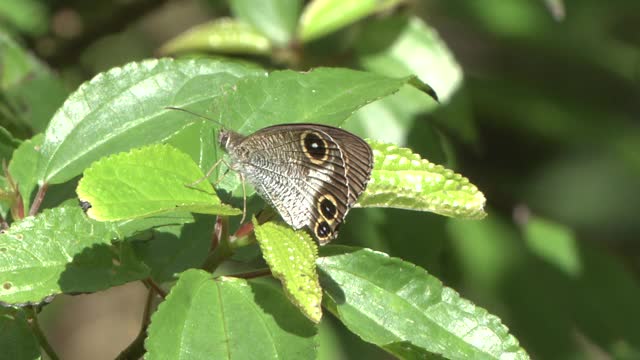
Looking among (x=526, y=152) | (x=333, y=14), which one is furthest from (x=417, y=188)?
(x=526, y=152)

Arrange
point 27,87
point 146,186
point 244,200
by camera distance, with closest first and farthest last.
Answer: point 146,186
point 244,200
point 27,87

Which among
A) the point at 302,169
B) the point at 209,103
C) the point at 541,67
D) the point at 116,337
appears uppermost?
the point at 209,103

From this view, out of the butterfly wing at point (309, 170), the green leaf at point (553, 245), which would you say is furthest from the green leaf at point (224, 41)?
the butterfly wing at point (309, 170)

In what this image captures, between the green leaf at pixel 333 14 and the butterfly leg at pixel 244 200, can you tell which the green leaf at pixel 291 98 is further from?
the green leaf at pixel 333 14

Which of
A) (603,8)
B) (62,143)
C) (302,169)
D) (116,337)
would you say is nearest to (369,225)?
(302,169)

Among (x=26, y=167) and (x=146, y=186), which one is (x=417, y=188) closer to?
(x=146, y=186)

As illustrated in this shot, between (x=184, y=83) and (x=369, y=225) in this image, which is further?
(x=369, y=225)

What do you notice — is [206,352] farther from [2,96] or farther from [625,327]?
[625,327]
